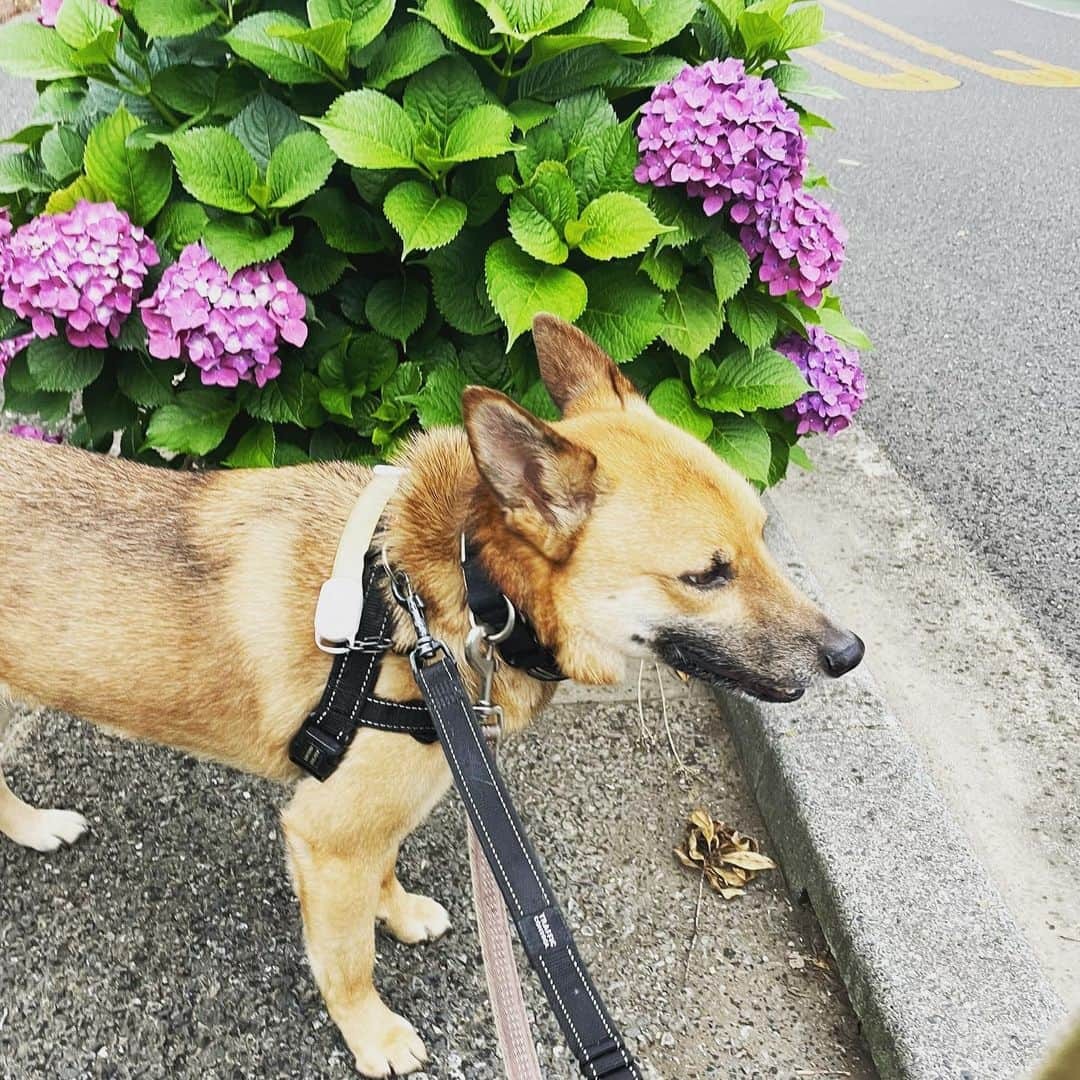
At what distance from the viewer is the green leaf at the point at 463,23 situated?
2.66m

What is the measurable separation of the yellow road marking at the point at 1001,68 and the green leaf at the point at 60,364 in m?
11.1

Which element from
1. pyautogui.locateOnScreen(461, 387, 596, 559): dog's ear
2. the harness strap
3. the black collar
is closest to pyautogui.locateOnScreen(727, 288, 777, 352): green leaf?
pyautogui.locateOnScreen(461, 387, 596, 559): dog's ear

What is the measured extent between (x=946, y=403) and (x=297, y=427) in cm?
351

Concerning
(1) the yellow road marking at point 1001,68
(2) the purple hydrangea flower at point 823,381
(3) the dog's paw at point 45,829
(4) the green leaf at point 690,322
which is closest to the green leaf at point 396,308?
(4) the green leaf at point 690,322

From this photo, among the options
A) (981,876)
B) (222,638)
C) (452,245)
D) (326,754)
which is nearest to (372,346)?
(452,245)

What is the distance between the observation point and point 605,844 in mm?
2889

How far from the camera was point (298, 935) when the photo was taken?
8.63 ft

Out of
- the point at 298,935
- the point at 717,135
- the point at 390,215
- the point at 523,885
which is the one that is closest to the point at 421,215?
the point at 390,215

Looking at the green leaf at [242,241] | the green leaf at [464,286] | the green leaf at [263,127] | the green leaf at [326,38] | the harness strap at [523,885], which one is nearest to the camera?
the harness strap at [523,885]

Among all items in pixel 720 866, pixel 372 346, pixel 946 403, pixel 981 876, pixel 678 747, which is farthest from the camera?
pixel 946 403

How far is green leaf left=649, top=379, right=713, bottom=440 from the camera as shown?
3.02 meters

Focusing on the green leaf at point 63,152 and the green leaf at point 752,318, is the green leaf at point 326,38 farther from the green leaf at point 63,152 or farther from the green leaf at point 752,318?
the green leaf at point 752,318

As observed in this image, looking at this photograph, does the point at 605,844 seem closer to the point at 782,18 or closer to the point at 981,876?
the point at 981,876

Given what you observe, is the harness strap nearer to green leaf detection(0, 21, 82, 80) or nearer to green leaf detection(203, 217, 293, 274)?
green leaf detection(203, 217, 293, 274)
